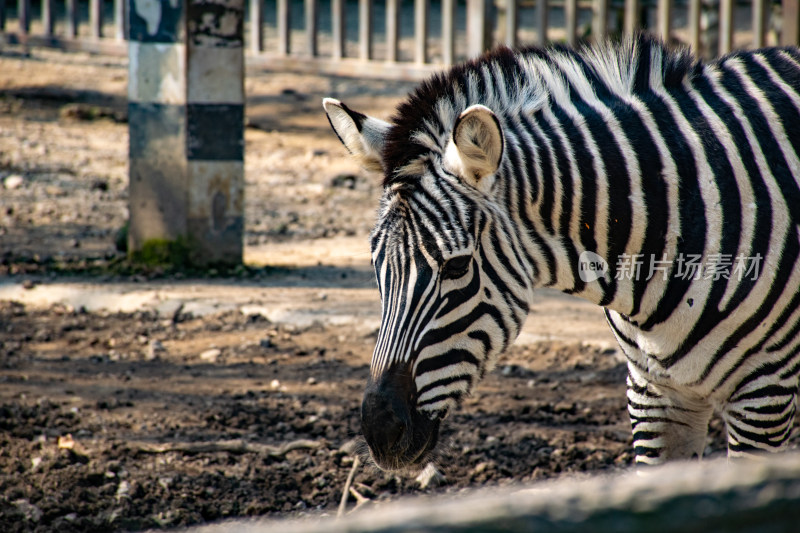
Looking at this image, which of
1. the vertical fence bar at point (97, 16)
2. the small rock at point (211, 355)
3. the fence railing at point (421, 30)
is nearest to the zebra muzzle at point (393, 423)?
the small rock at point (211, 355)

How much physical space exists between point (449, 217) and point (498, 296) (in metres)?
0.31

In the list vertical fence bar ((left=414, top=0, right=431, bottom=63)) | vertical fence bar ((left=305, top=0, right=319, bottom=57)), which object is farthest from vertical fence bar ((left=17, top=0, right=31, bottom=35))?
vertical fence bar ((left=414, top=0, right=431, bottom=63))

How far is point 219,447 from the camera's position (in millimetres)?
4211

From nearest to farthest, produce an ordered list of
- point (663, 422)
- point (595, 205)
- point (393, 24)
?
1. point (595, 205)
2. point (663, 422)
3. point (393, 24)

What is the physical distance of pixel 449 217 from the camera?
261cm

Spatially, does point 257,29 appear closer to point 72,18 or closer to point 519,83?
point 72,18

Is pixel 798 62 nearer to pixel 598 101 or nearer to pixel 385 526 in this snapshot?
pixel 598 101

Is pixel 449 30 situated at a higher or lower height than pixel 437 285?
higher

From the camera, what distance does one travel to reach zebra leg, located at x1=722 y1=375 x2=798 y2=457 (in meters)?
2.93

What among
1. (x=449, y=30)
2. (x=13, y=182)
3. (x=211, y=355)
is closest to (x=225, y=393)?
(x=211, y=355)

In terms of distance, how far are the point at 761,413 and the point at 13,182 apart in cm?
841

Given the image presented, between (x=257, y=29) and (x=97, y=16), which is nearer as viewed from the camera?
(x=257, y=29)

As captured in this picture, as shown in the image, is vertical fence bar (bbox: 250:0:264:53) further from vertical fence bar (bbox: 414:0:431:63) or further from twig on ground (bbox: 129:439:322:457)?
twig on ground (bbox: 129:439:322:457)

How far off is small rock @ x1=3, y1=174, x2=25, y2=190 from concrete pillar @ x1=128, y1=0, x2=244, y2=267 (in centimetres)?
299
